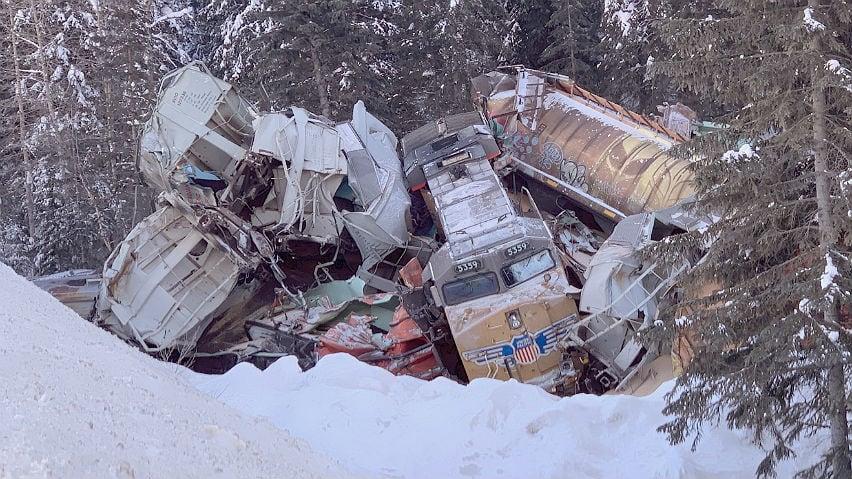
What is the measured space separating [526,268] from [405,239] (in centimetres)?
356

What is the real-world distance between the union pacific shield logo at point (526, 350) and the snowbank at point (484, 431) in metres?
2.06

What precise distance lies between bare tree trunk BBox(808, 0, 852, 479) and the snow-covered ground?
4.12ft

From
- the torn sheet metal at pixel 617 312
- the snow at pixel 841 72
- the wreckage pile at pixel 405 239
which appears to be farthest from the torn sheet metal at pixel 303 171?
the snow at pixel 841 72

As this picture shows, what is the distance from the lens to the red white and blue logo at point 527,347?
1020cm

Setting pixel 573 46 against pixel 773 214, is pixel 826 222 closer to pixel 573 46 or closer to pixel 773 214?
pixel 773 214

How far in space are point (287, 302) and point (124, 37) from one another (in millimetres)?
13538

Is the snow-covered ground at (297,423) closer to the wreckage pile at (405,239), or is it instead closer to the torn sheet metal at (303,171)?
the wreckage pile at (405,239)

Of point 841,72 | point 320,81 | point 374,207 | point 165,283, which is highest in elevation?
point 841,72

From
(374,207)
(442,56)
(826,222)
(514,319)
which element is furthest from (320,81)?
(826,222)

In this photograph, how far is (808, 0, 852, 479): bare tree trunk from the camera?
5.12 metres

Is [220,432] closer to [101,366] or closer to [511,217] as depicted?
[101,366]

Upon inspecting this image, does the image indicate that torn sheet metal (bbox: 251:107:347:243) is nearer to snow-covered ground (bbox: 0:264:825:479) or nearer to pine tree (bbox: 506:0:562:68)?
snow-covered ground (bbox: 0:264:825:479)

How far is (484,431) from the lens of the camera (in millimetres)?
7355

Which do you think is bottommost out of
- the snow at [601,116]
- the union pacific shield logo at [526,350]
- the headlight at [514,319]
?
the union pacific shield logo at [526,350]
